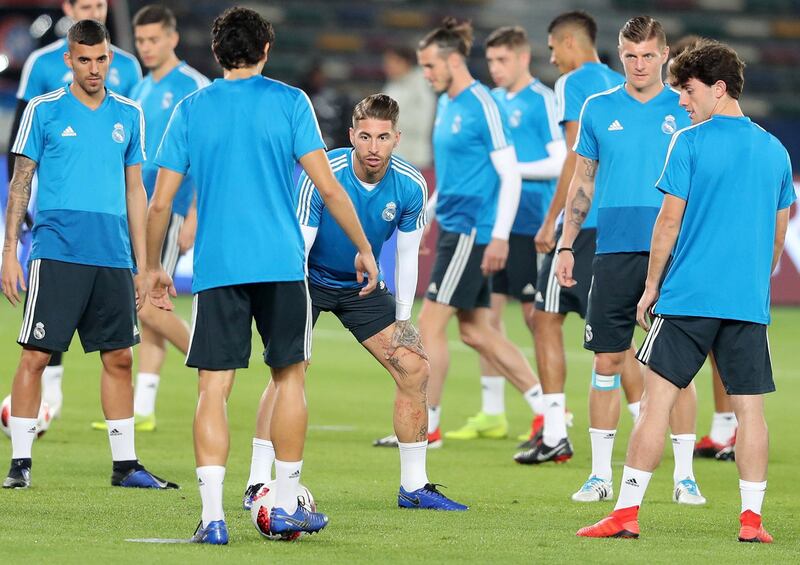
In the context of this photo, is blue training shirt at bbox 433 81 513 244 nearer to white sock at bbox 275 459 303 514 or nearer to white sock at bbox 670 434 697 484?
white sock at bbox 670 434 697 484

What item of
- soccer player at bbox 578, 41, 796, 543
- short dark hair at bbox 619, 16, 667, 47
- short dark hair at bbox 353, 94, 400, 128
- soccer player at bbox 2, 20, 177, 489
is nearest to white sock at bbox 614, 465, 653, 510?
soccer player at bbox 578, 41, 796, 543

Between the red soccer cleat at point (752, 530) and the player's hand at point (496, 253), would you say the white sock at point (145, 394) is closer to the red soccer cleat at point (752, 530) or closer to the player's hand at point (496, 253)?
the player's hand at point (496, 253)

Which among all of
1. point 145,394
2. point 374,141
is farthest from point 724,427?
point 145,394

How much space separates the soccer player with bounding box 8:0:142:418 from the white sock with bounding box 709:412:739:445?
4.06m

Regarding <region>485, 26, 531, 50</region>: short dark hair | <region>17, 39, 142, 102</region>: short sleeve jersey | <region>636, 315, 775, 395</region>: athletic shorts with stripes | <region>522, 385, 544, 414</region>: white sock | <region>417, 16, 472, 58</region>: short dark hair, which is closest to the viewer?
<region>636, 315, 775, 395</region>: athletic shorts with stripes

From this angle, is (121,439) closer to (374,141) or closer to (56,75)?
(374,141)

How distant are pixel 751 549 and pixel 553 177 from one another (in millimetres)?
4462

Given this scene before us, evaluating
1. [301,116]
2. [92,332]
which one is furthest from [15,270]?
[301,116]

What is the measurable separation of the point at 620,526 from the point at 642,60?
2.45 m

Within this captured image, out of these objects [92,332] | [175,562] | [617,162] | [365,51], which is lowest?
[175,562]

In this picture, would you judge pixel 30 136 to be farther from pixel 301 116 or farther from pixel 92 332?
pixel 301 116

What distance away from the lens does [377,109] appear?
7.02 metres

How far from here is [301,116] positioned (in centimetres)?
622

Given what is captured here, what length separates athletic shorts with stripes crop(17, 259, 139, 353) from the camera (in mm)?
7633
